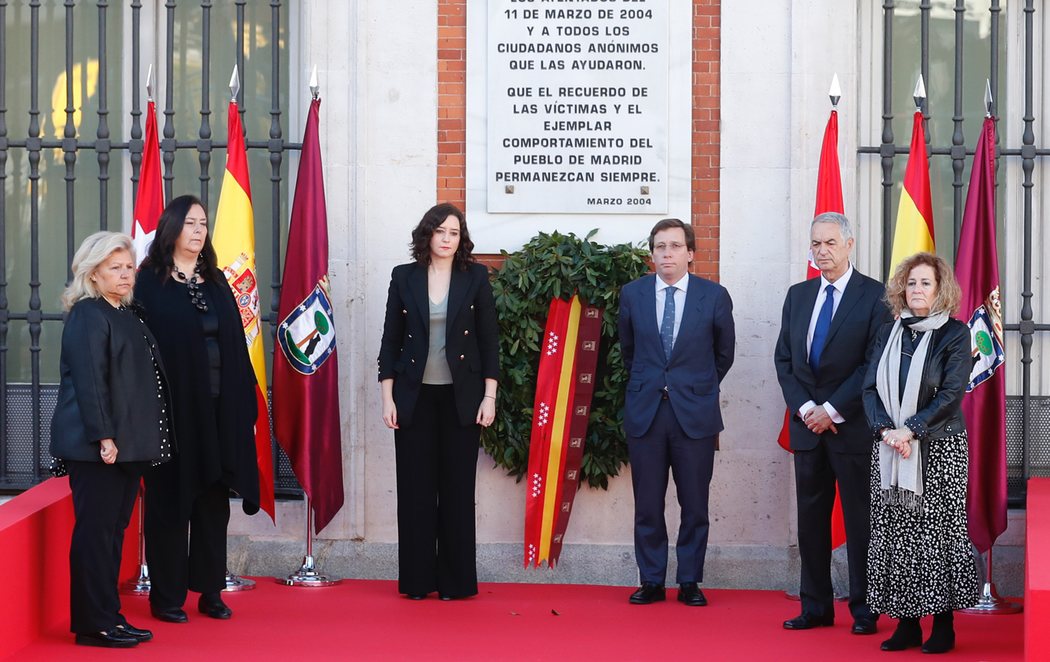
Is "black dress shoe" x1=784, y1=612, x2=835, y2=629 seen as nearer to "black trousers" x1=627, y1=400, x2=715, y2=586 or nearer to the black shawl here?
"black trousers" x1=627, y1=400, x2=715, y2=586

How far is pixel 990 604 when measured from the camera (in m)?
6.43

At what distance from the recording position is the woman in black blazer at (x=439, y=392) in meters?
6.50

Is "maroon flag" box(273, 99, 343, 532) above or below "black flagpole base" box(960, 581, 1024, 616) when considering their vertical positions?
above

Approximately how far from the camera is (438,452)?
665cm

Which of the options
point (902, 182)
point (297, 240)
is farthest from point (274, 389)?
point (902, 182)

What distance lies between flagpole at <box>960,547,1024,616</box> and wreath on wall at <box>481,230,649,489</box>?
Answer: 70.4 inches

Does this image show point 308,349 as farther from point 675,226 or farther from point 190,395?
point 675,226

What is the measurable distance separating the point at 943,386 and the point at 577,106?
2629mm

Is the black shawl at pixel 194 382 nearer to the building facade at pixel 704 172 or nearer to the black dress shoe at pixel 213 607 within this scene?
the black dress shoe at pixel 213 607

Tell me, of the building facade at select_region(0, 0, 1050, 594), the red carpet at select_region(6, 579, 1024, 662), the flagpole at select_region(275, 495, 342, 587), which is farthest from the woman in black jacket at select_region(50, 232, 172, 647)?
the building facade at select_region(0, 0, 1050, 594)

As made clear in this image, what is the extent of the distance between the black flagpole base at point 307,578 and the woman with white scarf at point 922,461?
2777 millimetres

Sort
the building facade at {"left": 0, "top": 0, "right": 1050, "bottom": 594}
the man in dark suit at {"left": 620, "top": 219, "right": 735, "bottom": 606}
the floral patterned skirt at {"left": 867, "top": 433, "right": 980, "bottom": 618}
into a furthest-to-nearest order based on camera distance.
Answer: the building facade at {"left": 0, "top": 0, "right": 1050, "bottom": 594}
the man in dark suit at {"left": 620, "top": 219, "right": 735, "bottom": 606}
the floral patterned skirt at {"left": 867, "top": 433, "right": 980, "bottom": 618}

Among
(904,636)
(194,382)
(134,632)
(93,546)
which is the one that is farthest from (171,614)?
(904,636)

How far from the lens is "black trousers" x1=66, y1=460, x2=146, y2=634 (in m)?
5.42
